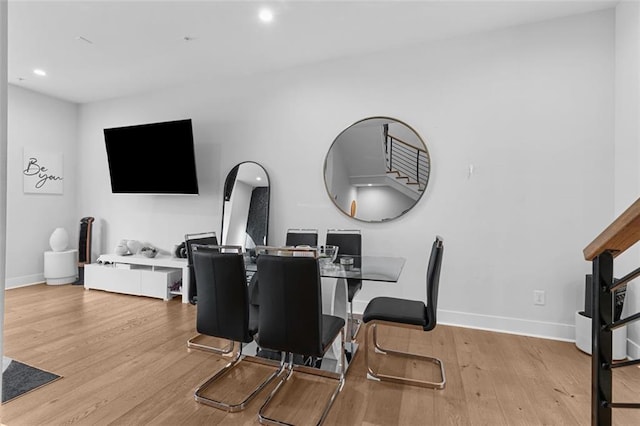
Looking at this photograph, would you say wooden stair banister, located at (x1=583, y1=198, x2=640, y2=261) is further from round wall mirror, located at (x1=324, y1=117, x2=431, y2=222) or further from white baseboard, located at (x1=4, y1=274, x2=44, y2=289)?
white baseboard, located at (x1=4, y1=274, x2=44, y2=289)

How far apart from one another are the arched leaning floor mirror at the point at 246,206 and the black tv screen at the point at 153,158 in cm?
49

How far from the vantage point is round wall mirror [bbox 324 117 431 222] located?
3.38 m

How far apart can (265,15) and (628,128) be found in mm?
3176

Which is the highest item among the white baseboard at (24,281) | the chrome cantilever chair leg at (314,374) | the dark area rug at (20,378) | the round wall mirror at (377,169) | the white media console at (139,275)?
the round wall mirror at (377,169)

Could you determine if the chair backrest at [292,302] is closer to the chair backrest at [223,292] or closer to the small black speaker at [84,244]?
the chair backrest at [223,292]

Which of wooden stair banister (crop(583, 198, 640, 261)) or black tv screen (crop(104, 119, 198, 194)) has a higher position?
black tv screen (crop(104, 119, 198, 194))

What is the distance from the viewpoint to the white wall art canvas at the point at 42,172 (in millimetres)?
4680

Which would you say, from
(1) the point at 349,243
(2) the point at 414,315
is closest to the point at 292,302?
(2) the point at 414,315

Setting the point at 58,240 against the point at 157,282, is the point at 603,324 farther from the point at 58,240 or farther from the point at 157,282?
the point at 58,240

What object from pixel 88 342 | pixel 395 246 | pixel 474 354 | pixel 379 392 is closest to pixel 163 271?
pixel 88 342

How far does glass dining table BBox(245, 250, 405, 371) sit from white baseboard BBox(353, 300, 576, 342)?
102cm

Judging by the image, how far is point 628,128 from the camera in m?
2.59

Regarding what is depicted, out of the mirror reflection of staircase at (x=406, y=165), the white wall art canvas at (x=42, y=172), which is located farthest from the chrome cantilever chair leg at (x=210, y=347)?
the white wall art canvas at (x=42, y=172)

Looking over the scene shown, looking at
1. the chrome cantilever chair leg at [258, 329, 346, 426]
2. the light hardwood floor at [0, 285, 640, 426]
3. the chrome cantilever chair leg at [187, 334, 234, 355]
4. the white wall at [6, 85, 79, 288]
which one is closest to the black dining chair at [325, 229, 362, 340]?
the light hardwood floor at [0, 285, 640, 426]
